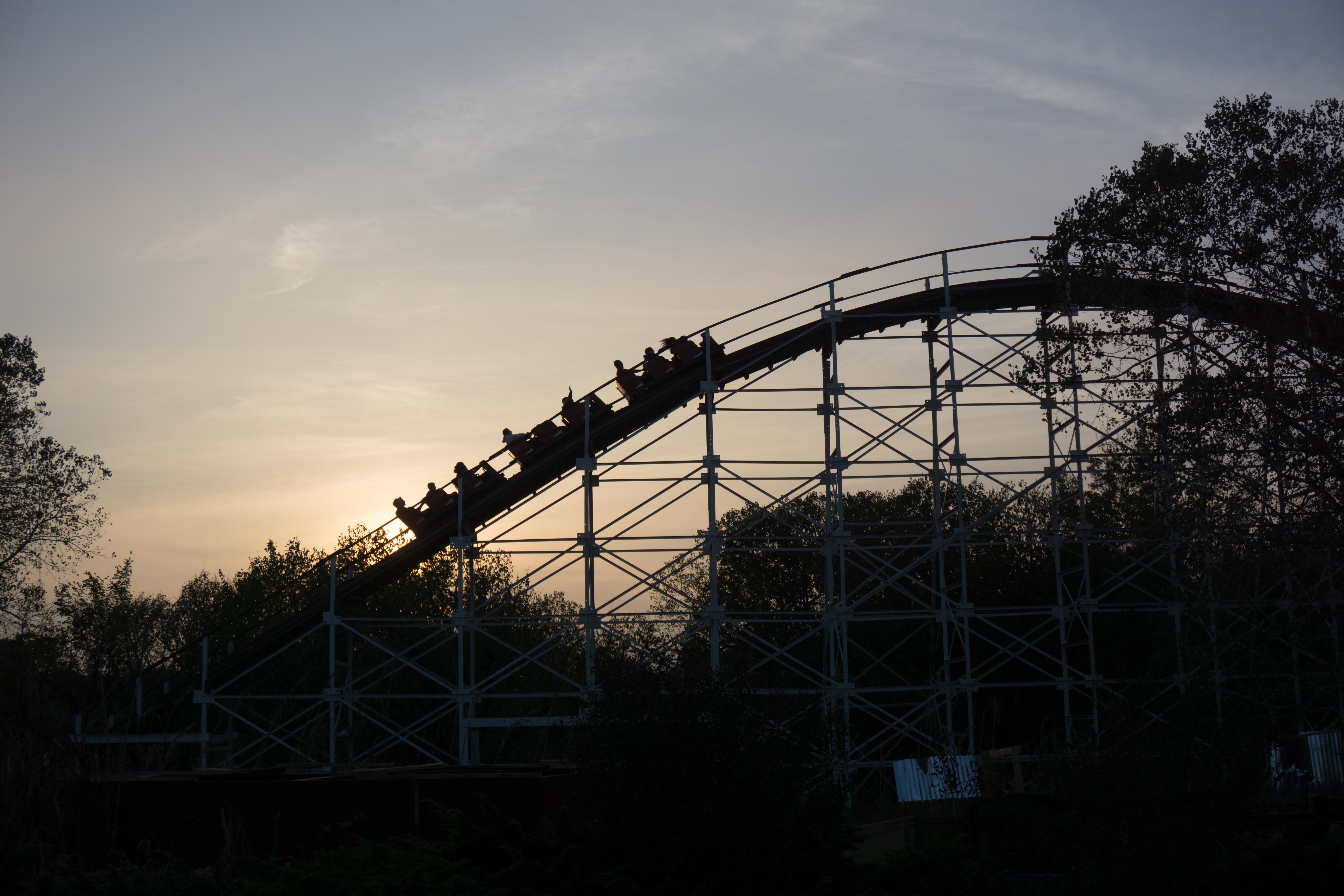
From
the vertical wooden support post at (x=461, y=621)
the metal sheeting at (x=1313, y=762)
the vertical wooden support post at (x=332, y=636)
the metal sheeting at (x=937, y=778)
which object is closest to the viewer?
the metal sheeting at (x=937, y=778)

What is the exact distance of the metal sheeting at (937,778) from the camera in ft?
38.5

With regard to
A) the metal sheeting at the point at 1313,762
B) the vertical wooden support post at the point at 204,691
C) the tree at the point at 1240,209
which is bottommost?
the metal sheeting at the point at 1313,762

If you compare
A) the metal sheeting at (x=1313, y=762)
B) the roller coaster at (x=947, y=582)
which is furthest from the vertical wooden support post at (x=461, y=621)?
the metal sheeting at (x=1313, y=762)

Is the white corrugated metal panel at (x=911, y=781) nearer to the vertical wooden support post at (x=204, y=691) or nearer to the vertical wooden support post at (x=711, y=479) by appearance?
the vertical wooden support post at (x=711, y=479)

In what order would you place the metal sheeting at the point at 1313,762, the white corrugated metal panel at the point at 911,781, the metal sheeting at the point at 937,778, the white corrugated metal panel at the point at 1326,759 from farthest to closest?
the white corrugated metal panel at the point at 911,781 → the white corrugated metal panel at the point at 1326,759 → the metal sheeting at the point at 1313,762 → the metal sheeting at the point at 937,778

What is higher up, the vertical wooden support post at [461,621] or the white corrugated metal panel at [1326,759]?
the vertical wooden support post at [461,621]

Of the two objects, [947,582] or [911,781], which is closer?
[911,781]

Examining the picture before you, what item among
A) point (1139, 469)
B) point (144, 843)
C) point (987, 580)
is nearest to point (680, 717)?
point (144, 843)

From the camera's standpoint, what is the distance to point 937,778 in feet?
50.9

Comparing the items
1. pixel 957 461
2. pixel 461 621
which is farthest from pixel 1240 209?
pixel 461 621

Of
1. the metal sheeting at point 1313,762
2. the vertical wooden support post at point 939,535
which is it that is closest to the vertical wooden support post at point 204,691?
the vertical wooden support post at point 939,535

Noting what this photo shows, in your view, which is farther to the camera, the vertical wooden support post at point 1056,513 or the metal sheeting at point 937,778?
the vertical wooden support post at point 1056,513

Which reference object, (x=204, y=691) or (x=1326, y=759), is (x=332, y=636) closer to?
(x=204, y=691)

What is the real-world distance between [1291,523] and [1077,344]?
325 centimetres
